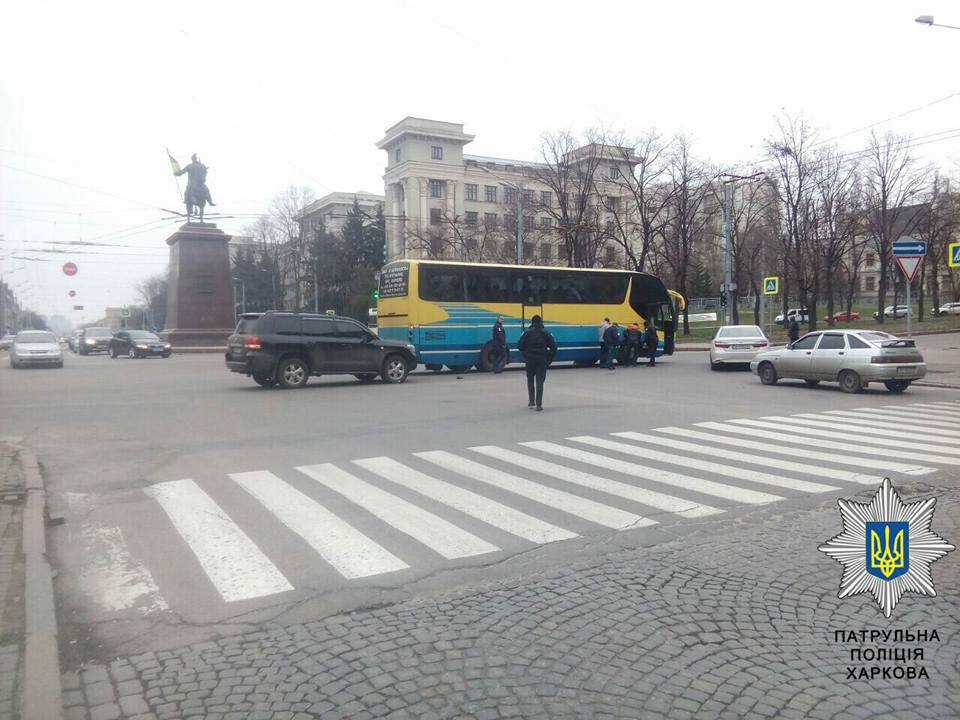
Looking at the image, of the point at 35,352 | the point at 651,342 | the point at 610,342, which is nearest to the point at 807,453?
the point at 610,342

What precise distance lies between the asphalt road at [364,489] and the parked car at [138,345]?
76.6ft

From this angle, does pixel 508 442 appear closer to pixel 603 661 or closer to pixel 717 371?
pixel 603 661

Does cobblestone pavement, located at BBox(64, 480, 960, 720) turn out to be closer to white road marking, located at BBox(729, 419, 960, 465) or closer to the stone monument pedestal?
white road marking, located at BBox(729, 419, 960, 465)

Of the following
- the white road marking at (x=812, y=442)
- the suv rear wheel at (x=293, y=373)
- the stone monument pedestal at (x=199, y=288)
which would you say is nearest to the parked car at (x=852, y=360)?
the white road marking at (x=812, y=442)

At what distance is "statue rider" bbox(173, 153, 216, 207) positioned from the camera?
42750 millimetres

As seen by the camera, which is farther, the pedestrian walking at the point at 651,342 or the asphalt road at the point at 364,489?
the pedestrian walking at the point at 651,342

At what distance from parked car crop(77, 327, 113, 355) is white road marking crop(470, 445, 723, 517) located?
44.9m

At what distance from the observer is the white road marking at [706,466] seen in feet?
26.7

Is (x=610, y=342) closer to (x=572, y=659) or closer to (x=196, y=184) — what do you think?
(x=572, y=659)

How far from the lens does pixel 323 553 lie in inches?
233

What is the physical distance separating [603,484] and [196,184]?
133 ft

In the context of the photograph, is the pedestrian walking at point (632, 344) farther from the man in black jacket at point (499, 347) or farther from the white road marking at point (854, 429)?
the white road marking at point (854, 429)

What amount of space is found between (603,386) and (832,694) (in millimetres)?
16598

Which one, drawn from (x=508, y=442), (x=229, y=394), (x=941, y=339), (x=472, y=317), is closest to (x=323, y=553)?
(x=508, y=442)
